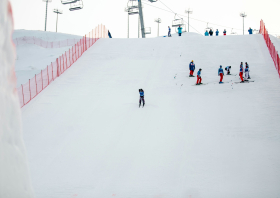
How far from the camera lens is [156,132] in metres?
13.5

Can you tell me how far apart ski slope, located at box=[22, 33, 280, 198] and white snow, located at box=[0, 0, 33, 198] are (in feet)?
21.8

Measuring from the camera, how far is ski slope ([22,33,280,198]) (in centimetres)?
943

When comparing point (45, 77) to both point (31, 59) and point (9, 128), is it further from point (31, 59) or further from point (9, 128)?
point (9, 128)

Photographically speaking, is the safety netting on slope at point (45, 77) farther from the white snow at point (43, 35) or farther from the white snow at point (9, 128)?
the white snow at point (9, 128)

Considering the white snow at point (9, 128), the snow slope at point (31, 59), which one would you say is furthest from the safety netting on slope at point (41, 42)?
the white snow at point (9, 128)

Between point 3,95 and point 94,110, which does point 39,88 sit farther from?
point 3,95

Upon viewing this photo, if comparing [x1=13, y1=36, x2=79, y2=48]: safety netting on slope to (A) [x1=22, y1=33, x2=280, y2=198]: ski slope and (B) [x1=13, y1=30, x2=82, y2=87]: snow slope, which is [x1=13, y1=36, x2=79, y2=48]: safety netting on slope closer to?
(B) [x1=13, y1=30, x2=82, y2=87]: snow slope

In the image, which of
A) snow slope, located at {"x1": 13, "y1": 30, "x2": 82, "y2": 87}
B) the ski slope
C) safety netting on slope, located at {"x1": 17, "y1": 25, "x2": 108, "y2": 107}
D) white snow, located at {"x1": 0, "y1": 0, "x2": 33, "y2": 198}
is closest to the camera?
white snow, located at {"x1": 0, "y1": 0, "x2": 33, "y2": 198}

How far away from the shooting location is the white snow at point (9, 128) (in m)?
2.36

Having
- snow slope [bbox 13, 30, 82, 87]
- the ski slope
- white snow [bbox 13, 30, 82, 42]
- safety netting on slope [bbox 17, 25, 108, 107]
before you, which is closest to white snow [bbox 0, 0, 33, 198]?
the ski slope

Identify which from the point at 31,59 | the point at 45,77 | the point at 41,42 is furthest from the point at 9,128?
the point at 41,42

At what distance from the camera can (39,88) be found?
19.8m

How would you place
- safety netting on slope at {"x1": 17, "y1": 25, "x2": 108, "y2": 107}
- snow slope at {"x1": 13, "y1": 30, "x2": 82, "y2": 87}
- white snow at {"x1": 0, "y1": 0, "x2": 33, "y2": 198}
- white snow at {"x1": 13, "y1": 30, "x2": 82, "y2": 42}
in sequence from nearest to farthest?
1. white snow at {"x1": 0, "y1": 0, "x2": 33, "y2": 198}
2. safety netting on slope at {"x1": 17, "y1": 25, "x2": 108, "y2": 107}
3. snow slope at {"x1": 13, "y1": 30, "x2": 82, "y2": 87}
4. white snow at {"x1": 13, "y1": 30, "x2": 82, "y2": 42}

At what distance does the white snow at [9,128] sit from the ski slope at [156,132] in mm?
6652
